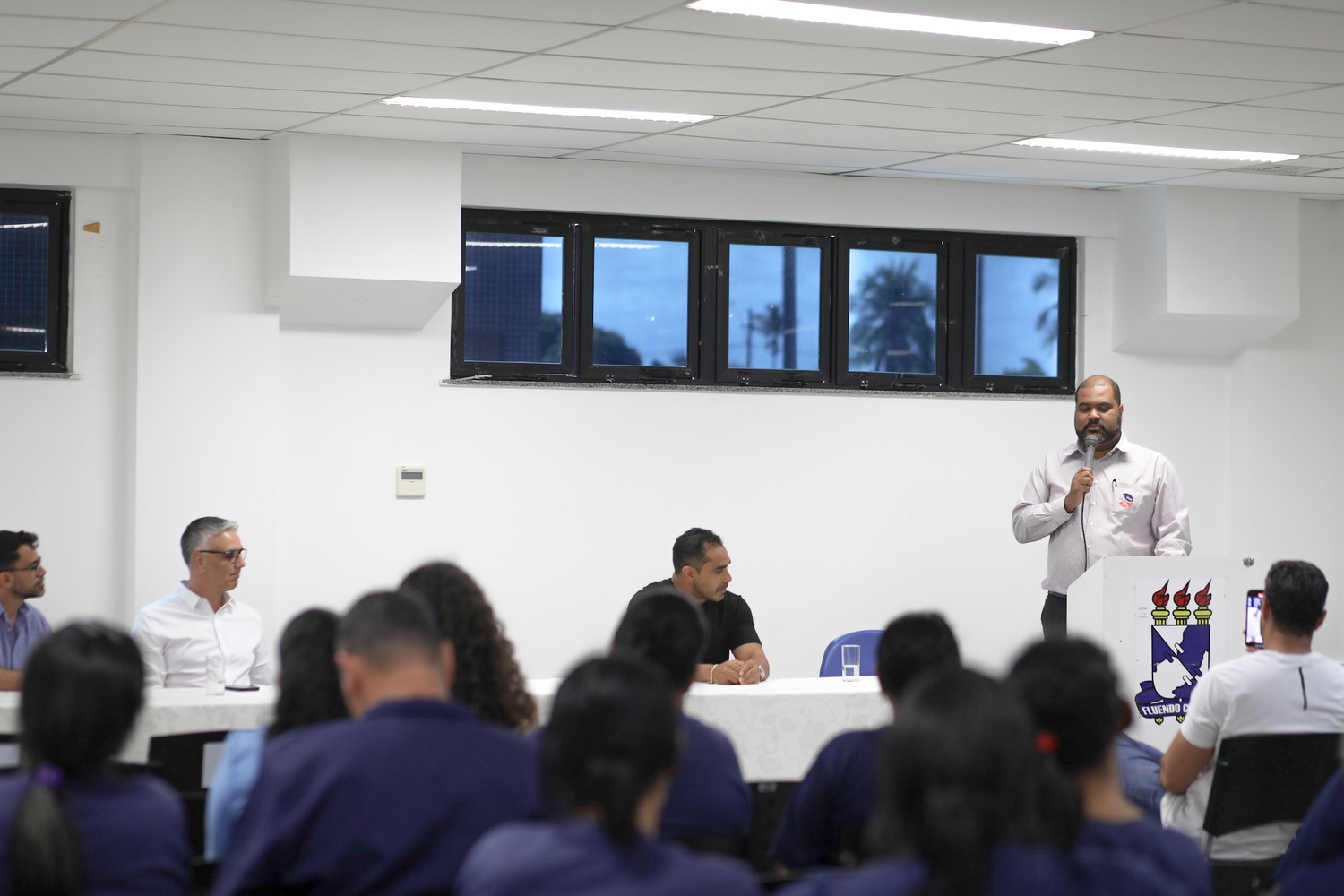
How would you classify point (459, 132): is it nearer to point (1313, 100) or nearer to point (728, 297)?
point (728, 297)

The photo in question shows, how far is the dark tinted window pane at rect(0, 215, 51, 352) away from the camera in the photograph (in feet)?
19.3

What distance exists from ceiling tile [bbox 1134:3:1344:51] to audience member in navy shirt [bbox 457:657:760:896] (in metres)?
3.07

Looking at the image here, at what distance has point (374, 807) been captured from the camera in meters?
2.06

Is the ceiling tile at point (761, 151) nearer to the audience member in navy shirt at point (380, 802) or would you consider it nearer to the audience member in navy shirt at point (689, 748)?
the audience member in navy shirt at point (689, 748)

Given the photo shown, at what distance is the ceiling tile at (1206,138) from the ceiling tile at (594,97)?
1461mm

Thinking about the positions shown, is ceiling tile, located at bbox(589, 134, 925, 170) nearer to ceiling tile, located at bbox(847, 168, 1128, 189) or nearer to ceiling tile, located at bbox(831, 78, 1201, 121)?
ceiling tile, located at bbox(847, 168, 1128, 189)

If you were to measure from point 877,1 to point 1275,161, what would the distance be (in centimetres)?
320

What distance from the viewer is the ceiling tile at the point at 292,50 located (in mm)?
4277

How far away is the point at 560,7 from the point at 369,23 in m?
0.60

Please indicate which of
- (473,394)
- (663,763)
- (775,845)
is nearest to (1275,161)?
(473,394)

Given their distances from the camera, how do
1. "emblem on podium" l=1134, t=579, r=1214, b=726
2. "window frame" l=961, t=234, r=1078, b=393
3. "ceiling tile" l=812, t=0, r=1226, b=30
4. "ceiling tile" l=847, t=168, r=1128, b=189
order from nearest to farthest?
"ceiling tile" l=812, t=0, r=1226, b=30 → "emblem on podium" l=1134, t=579, r=1214, b=726 → "ceiling tile" l=847, t=168, r=1128, b=189 → "window frame" l=961, t=234, r=1078, b=393

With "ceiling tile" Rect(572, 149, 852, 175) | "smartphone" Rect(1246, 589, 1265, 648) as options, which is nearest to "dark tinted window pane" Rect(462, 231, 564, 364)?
"ceiling tile" Rect(572, 149, 852, 175)

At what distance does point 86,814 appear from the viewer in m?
1.88

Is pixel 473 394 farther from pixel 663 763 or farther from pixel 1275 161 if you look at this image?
pixel 663 763
